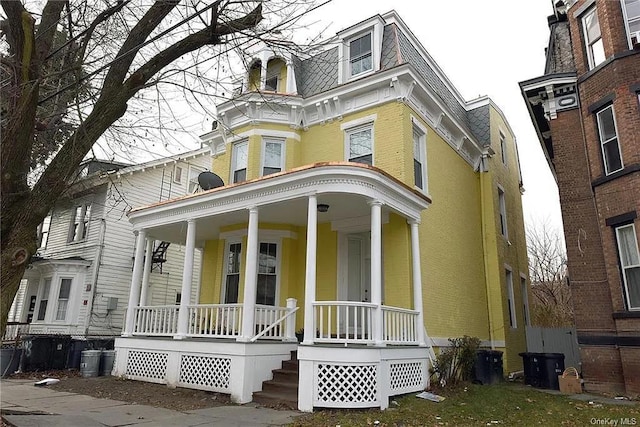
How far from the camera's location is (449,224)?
42.3ft

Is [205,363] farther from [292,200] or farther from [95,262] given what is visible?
[95,262]

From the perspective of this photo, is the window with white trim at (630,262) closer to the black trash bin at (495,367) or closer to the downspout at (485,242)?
the black trash bin at (495,367)

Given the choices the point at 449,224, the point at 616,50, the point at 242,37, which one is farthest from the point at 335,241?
the point at 616,50

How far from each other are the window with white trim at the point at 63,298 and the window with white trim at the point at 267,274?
371 inches

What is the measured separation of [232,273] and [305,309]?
4872mm

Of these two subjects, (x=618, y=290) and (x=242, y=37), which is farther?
(x=618, y=290)

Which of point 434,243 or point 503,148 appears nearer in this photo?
point 434,243

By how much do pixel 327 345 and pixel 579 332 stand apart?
274 inches

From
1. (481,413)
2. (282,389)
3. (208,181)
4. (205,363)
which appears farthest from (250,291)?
(481,413)

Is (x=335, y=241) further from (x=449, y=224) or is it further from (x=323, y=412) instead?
(x=323, y=412)

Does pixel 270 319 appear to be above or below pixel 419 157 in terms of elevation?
below

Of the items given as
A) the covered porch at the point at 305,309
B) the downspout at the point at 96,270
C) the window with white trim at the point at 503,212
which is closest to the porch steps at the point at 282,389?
the covered porch at the point at 305,309

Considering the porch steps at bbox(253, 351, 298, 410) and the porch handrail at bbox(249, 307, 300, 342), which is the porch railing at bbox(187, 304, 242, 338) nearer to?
the porch handrail at bbox(249, 307, 300, 342)

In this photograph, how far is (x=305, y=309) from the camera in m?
8.34
